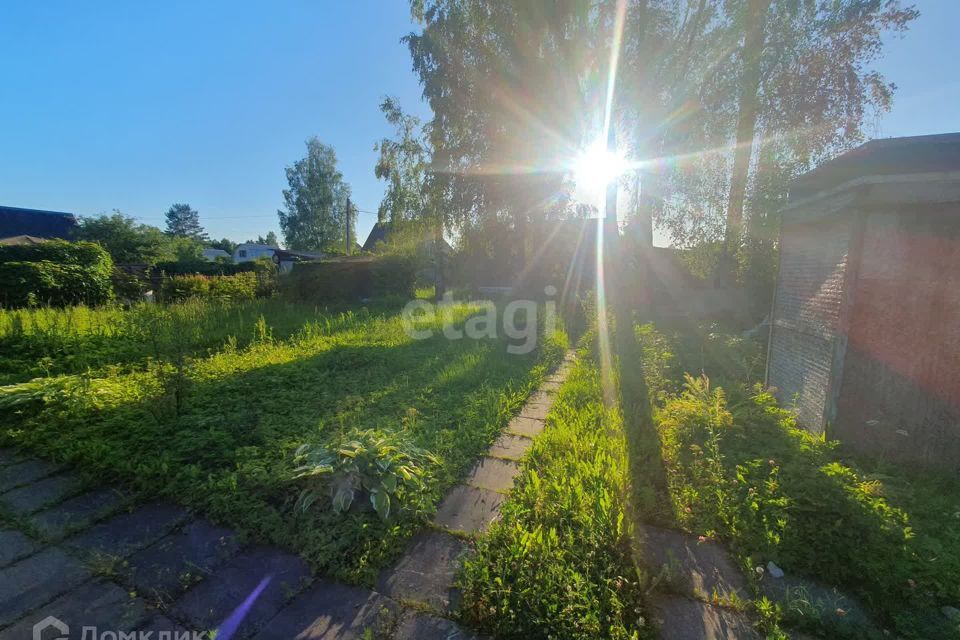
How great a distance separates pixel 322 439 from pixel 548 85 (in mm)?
9526

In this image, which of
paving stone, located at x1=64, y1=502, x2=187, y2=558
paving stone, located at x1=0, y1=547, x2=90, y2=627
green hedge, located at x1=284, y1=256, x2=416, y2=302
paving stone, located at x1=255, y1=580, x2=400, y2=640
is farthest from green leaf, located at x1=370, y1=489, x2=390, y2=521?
green hedge, located at x1=284, y1=256, x2=416, y2=302

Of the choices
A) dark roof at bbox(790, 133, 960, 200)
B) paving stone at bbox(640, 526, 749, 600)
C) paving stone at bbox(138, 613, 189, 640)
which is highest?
dark roof at bbox(790, 133, 960, 200)

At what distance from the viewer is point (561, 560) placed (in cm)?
177

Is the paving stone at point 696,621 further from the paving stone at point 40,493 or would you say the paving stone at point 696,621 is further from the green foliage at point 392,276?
the green foliage at point 392,276

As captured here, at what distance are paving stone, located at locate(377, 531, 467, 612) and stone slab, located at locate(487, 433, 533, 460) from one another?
3.31 feet

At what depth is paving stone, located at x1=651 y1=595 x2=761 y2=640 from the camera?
1517 mm

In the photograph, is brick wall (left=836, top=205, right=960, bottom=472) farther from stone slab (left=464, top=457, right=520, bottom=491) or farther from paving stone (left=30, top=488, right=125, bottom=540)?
paving stone (left=30, top=488, right=125, bottom=540)

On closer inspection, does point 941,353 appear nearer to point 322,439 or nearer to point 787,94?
point 322,439

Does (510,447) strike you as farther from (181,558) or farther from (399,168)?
(399,168)

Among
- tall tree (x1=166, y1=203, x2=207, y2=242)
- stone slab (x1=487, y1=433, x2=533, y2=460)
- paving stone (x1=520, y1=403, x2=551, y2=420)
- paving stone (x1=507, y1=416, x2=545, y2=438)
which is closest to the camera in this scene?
stone slab (x1=487, y1=433, x2=533, y2=460)

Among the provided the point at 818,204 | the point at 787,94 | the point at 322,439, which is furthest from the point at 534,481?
the point at 787,94

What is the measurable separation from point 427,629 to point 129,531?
1689 mm

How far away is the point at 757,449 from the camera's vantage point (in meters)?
2.78

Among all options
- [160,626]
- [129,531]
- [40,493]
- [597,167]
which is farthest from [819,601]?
[597,167]
